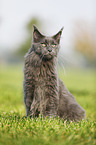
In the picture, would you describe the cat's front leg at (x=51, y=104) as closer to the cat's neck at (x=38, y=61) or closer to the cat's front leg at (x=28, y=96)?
the cat's front leg at (x=28, y=96)

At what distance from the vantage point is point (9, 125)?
11.0 ft

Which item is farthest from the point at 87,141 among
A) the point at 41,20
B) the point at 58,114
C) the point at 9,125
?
the point at 41,20

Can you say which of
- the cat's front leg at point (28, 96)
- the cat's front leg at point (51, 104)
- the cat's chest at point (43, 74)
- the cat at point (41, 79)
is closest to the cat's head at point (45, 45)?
the cat at point (41, 79)

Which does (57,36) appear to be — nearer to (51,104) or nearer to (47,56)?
(47,56)

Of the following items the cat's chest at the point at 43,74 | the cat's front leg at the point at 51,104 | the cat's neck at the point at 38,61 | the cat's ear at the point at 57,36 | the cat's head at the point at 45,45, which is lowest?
the cat's front leg at the point at 51,104

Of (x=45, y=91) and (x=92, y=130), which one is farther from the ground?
(x=45, y=91)

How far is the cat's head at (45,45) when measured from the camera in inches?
151

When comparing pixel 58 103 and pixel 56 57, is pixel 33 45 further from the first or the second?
pixel 58 103

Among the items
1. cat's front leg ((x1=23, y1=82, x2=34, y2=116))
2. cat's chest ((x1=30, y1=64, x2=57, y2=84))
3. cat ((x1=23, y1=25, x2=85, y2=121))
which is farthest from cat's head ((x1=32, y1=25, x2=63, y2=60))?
cat's front leg ((x1=23, y1=82, x2=34, y2=116))

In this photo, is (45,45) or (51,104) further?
(51,104)

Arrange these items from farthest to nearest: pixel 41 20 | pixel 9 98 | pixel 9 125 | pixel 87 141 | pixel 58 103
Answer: pixel 41 20
pixel 9 98
pixel 58 103
pixel 9 125
pixel 87 141

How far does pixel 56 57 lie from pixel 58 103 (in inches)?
38.0

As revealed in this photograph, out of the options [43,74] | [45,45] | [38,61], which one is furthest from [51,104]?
[45,45]

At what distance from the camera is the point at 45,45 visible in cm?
387
